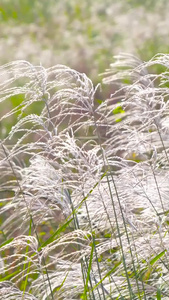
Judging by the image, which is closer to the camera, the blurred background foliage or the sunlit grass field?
the sunlit grass field

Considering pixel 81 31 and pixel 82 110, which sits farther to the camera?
pixel 81 31

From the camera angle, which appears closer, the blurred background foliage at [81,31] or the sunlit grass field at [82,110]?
the sunlit grass field at [82,110]

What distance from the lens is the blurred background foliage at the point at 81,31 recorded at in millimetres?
10648

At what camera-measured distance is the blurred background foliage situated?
10648 millimetres

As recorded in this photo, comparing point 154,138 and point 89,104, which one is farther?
point 154,138

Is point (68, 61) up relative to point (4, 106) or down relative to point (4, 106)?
up

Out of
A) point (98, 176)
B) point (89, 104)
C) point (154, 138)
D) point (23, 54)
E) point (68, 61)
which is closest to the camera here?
point (89, 104)

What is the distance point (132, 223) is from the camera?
2365mm

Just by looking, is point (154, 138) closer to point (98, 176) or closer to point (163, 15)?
point (98, 176)

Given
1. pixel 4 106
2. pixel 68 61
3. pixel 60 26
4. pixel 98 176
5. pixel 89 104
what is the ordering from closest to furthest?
pixel 89 104, pixel 98 176, pixel 4 106, pixel 68 61, pixel 60 26

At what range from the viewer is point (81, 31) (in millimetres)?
13203

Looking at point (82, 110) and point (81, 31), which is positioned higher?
point (81, 31)

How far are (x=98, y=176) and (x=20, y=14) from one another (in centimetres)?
1194

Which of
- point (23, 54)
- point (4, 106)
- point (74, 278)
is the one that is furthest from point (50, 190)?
point (23, 54)
